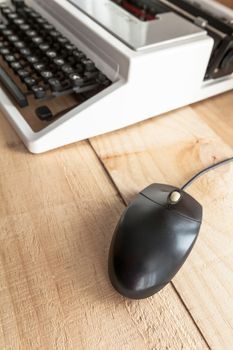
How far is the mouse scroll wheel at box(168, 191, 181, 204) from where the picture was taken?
46cm

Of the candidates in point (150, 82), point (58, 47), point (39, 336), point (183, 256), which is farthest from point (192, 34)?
point (39, 336)

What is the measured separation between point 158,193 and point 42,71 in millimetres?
321

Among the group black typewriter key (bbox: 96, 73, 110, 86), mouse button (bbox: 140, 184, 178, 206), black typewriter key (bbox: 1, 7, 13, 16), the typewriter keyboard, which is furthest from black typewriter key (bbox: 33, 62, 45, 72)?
mouse button (bbox: 140, 184, 178, 206)

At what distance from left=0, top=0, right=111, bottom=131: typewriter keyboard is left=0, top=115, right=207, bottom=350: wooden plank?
0.12 m

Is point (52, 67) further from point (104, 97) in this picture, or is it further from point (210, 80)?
point (210, 80)

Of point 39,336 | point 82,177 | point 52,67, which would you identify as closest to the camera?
point 39,336

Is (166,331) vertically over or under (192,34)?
under

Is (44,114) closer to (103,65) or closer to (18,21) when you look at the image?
(103,65)

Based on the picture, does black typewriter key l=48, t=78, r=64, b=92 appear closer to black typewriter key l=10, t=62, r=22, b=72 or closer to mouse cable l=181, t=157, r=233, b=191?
black typewriter key l=10, t=62, r=22, b=72

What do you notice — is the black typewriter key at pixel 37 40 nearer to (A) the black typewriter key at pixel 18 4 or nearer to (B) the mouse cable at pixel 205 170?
(A) the black typewriter key at pixel 18 4

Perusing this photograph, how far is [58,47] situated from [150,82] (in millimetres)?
200

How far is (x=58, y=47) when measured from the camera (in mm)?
702

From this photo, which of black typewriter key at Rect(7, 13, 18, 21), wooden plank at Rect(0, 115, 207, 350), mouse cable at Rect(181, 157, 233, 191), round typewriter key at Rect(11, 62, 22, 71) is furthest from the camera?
black typewriter key at Rect(7, 13, 18, 21)

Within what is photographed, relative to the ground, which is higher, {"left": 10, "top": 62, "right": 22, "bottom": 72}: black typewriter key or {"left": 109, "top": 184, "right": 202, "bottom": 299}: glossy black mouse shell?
{"left": 10, "top": 62, "right": 22, "bottom": 72}: black typewriter key
